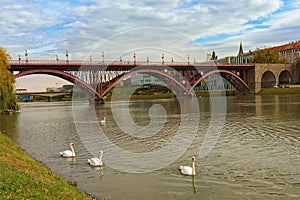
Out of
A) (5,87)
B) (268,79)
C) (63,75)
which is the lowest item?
(5,87)

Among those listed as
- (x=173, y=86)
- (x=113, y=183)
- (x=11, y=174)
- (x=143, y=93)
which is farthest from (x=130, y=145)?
(x=143, y=93)

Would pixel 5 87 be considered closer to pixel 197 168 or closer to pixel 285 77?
pixel 197 168

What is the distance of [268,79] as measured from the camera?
11044cm

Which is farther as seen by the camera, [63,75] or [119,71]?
[119,71]

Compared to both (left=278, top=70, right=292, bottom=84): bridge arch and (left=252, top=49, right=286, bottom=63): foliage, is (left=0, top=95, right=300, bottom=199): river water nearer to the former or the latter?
(left=278, top=70, right=292, bottom=84): bridge arch

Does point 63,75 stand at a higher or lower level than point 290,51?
lower

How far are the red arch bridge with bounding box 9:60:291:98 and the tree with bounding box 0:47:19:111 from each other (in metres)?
12.9

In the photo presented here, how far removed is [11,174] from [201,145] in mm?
11680

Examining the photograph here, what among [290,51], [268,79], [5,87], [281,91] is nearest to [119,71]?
[5,87]

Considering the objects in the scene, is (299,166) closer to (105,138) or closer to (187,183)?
(187,183)

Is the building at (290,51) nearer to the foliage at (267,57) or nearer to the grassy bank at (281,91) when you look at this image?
the foliage at (267,57)

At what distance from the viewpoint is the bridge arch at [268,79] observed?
352 ft

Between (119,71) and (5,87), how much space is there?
3439 centimetres

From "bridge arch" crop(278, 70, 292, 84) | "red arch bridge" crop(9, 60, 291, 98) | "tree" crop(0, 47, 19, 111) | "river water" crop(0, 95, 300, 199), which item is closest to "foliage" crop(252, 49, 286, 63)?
"bridge arch" crop(278, 70, 292, 84)
